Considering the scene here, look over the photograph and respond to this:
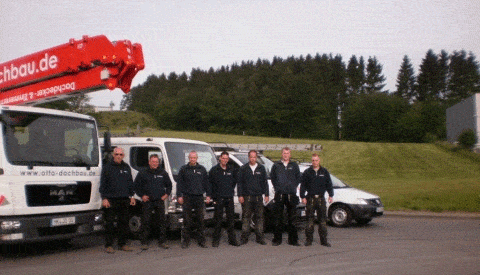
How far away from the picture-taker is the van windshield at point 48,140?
805cm

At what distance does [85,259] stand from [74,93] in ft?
9.21

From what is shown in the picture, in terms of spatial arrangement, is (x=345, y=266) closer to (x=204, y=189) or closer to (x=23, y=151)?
(x=204, y=189)

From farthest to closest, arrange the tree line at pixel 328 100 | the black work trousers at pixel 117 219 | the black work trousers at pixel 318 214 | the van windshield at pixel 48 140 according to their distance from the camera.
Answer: the tree line at pixel 328 100, the black work trousers at pixel 318 214, the black work trousers at pixel 117 219, the van windshield at pixel 48 140

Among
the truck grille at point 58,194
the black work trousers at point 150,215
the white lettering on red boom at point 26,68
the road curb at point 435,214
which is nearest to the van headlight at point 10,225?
the truck grille at point 58,194

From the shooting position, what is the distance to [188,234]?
31.8ft

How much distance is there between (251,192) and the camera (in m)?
10.1

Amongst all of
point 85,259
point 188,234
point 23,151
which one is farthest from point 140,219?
point 23,151

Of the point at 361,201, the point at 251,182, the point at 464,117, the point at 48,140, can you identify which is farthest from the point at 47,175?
the point at 464,117

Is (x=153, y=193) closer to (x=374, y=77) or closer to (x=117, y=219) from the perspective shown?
(x=117, y=219)

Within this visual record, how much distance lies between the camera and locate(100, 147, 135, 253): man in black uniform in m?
9.07

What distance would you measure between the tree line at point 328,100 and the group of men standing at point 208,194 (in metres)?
87.5

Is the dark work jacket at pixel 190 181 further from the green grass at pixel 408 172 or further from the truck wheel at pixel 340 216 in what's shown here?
the green grass at pixel 408 172

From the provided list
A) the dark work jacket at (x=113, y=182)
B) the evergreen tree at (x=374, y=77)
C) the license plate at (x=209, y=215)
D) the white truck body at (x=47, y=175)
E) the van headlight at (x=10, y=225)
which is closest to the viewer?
the van headlight at (x=10, y=225)

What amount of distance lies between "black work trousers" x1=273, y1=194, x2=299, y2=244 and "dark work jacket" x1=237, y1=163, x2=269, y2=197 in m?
0.34
